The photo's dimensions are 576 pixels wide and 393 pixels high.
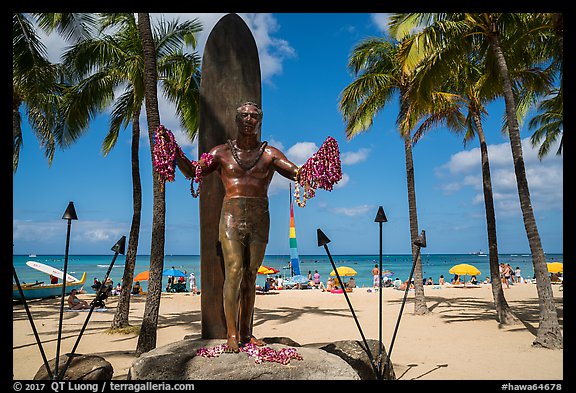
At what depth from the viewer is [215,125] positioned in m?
5.48

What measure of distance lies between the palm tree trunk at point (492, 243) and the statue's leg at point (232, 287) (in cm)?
965

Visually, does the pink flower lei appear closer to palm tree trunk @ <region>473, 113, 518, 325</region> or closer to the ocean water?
palm tree trunk @ <region>473, 113, 518, 325</region>

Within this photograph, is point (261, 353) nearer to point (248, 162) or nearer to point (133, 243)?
point (248, 162)

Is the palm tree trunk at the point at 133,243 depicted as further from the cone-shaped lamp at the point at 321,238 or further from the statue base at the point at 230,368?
the cone-shaped lamp at the point at 321,238

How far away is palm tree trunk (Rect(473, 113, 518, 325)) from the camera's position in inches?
465

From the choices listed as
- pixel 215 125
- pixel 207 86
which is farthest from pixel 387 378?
pixel 207 86

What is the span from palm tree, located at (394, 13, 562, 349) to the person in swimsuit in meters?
6.91

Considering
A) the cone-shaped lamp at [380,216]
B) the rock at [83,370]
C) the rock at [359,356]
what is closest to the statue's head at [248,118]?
the cone-shaped lamp at [380,216]

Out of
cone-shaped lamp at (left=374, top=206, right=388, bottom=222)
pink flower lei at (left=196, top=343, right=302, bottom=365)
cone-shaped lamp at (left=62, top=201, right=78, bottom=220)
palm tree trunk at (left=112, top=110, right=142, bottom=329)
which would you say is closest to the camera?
pink flower lei at (left=196, top=343, right=302, bottom=365)

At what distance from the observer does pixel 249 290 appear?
4707 mm

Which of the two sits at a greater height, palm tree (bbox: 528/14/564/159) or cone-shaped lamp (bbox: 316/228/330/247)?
palm tree (bbox: 528/14/564/159)

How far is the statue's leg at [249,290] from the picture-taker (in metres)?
4.62

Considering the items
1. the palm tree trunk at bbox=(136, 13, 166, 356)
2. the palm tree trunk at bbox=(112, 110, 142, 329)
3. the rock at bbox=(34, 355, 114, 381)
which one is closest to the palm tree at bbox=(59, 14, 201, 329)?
the palm tree trunk at bbox=(112, 110, 142, 329)
